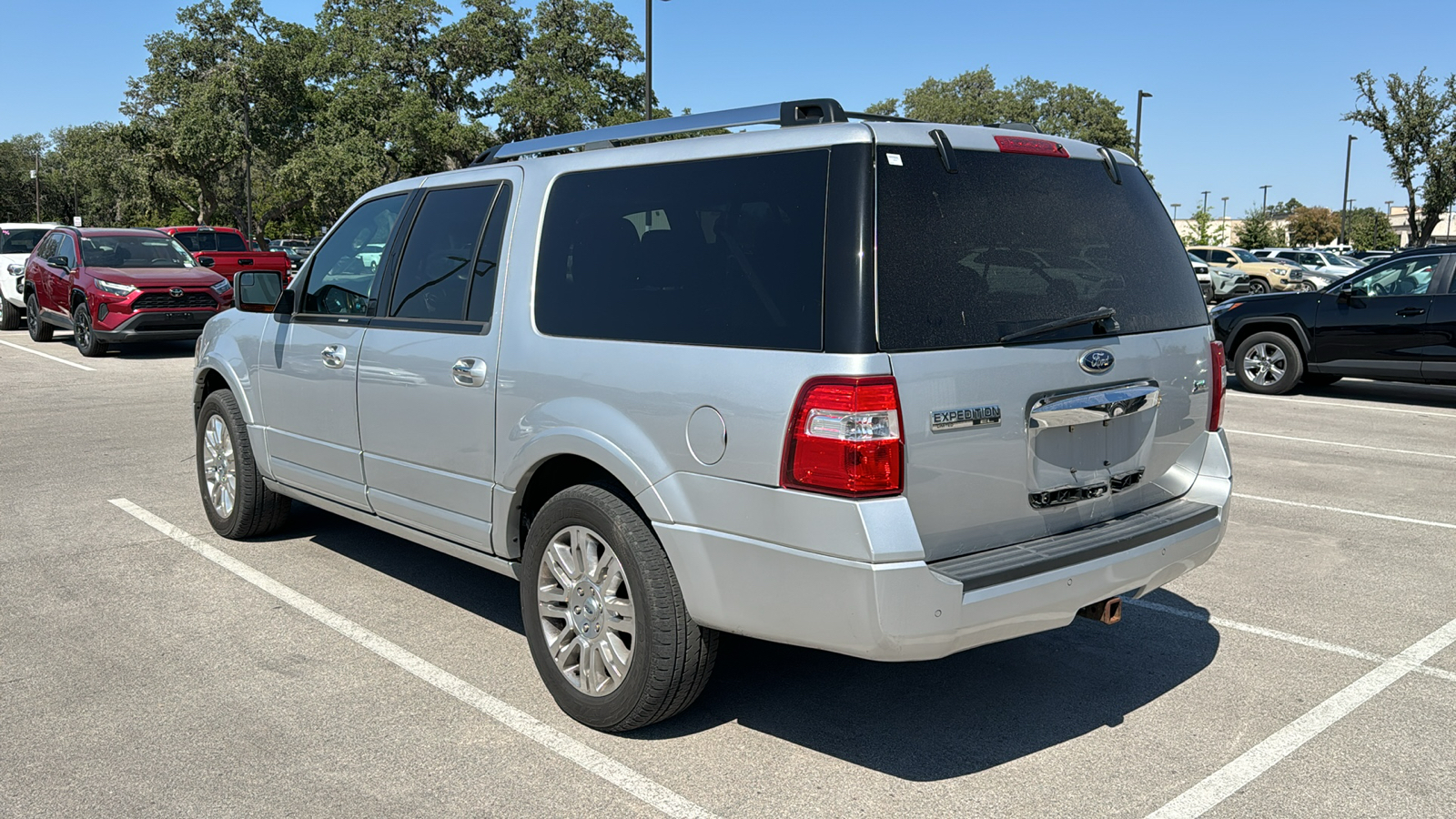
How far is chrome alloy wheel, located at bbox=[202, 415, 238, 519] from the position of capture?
6.23 meters

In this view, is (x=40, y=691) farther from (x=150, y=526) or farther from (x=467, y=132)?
(x=467, y=132)

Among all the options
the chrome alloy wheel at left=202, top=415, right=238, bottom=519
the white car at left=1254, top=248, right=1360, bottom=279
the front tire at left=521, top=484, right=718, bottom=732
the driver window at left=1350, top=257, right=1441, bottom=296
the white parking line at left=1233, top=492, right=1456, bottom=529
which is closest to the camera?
the front tire at left=521, top=484, right=718, bottom=732

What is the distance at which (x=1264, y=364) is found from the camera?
13492 mm

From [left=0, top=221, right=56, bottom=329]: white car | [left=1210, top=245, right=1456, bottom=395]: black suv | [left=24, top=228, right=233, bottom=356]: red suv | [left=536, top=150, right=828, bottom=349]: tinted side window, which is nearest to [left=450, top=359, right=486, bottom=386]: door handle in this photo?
[left=536, top=150, right=828, bottom=349]: tinted side window

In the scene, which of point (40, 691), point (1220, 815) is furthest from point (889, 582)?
point (40, 691)

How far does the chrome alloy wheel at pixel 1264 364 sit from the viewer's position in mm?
13352

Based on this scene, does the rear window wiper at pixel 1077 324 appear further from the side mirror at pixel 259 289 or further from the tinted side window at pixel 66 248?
the tinted side window at pixel 66 248

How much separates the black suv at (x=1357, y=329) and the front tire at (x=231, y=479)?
31.6 feet

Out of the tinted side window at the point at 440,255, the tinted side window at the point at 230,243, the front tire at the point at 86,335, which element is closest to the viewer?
the tinted side window at the point at 440,255

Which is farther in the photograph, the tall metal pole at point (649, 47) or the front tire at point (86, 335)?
the tall metal pole at point (649, 47)

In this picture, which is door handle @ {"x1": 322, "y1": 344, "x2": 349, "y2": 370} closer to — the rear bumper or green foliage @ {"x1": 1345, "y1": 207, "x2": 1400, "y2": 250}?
the rear bumper

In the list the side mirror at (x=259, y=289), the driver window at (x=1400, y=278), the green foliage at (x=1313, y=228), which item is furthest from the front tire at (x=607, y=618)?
the green foliage at (x=1313, y=228)

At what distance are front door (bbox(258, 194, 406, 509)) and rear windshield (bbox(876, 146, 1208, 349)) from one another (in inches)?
104

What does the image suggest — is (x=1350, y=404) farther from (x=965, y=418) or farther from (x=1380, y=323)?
(x=965, y=418)
